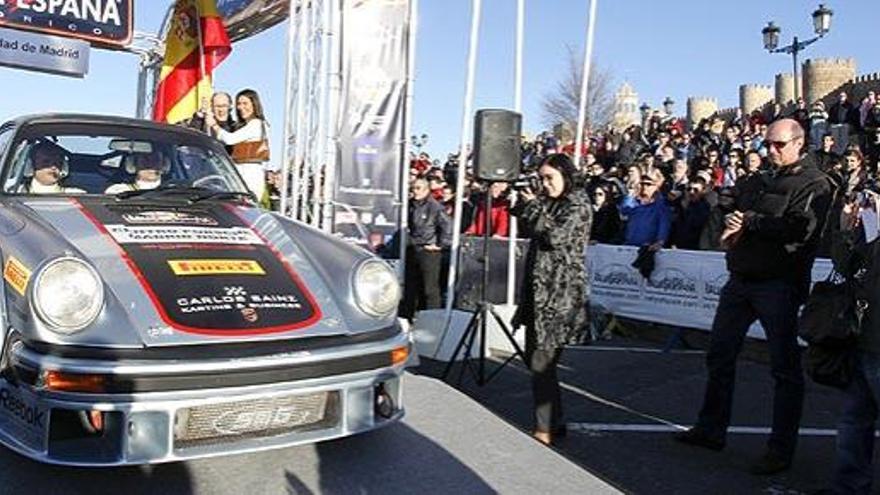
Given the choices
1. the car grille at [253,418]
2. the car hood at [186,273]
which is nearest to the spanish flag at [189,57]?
the car hood at [186,273]

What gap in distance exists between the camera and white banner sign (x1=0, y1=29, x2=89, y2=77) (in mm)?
13008

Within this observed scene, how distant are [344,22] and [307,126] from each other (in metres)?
1.04

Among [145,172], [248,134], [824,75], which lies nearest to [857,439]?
[145,172]

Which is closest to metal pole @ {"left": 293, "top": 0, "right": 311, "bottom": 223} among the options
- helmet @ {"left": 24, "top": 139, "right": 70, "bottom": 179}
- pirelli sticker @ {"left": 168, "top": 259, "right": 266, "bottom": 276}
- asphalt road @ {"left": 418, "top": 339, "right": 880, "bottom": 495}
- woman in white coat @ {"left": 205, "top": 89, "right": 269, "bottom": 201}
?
woman in white coat @ {"left": 205, "top": 89, "right": 269, "bottom": 201}

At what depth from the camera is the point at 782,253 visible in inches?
173

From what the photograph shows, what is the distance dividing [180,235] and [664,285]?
6.56 metres

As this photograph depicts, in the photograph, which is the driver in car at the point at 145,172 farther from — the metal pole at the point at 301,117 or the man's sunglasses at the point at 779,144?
the metal pole at the point at 301,117

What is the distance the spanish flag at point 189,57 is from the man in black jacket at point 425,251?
2871mm

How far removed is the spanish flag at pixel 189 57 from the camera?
9891mm

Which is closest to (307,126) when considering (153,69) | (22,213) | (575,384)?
(575,384)

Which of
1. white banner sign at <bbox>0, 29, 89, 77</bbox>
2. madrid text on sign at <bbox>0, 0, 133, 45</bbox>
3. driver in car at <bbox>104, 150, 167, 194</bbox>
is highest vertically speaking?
madrid text on sign at <bbox>0, 0, 133, 45</bbox>

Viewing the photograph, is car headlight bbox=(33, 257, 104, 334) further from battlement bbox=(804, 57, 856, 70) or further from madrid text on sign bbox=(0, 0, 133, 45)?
battlement bbox=(804, 57, 856, 70)

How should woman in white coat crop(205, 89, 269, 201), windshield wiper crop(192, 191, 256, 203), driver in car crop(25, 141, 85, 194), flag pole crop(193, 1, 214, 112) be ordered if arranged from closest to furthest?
Answer: driver in car crop(25, 141, 85, 194) → windshield wiper crop(192, 191, 256, 203) → woman in white coat crop(205, 89, 269, 201) → flag pole crop(193, 1, 214, 112)

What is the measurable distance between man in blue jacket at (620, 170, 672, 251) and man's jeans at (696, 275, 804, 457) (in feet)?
14.9
